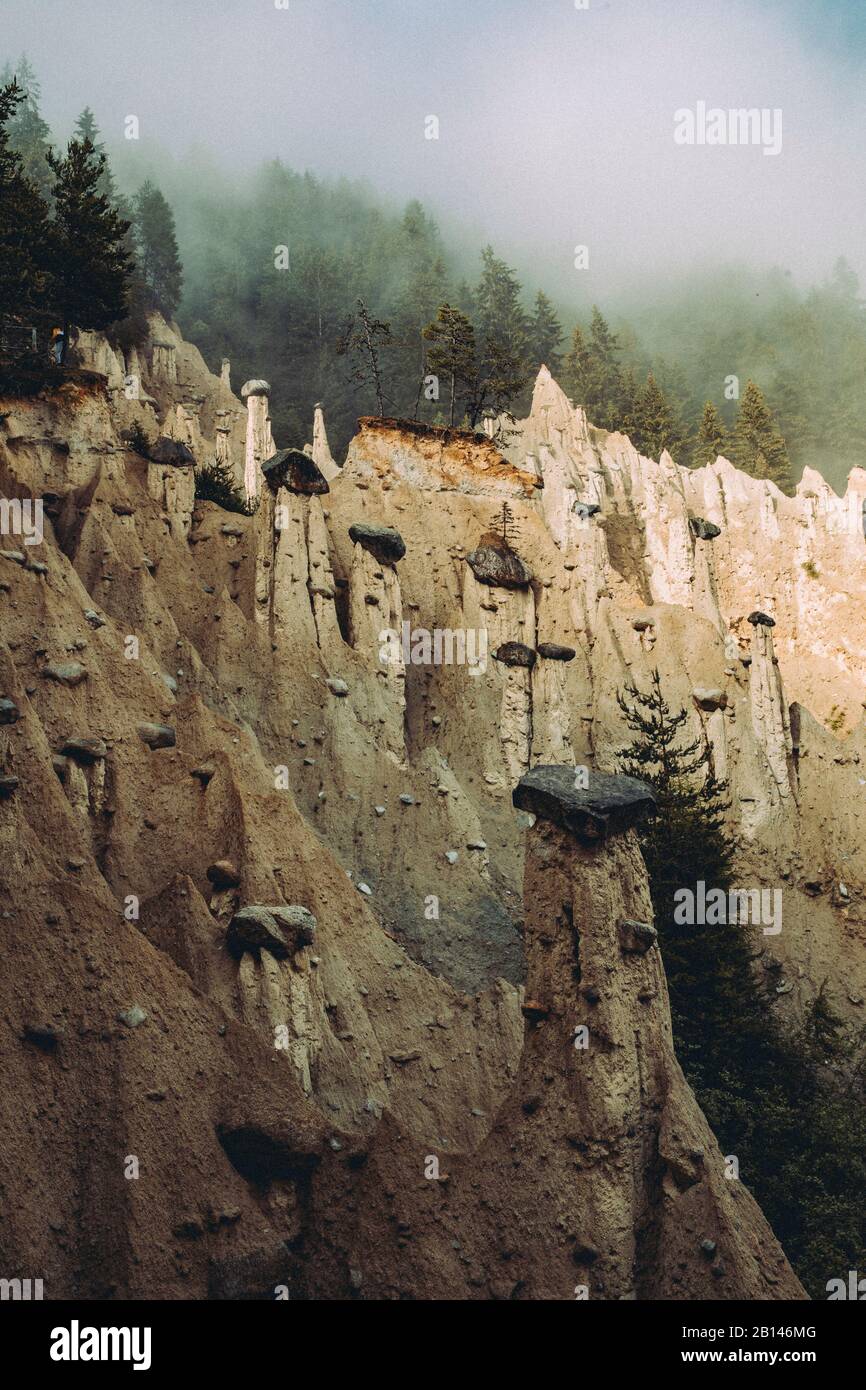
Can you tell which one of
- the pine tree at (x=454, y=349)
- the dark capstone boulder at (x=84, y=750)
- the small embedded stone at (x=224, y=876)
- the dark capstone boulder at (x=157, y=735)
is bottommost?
the small embedded stone at (x=224, y=876)

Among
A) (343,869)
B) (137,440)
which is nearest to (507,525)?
(137,440)

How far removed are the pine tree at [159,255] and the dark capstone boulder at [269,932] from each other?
58.0 m

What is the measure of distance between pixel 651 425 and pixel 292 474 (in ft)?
136

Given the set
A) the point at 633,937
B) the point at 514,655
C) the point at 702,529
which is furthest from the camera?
the point at 702,529

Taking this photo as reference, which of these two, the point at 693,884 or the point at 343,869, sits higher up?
the point at 693,884

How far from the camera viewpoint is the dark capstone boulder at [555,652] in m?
33.1

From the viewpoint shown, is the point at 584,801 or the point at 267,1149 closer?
the point at 267,1149

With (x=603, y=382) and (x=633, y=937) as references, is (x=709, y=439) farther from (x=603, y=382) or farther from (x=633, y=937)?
(x=633, y=937)

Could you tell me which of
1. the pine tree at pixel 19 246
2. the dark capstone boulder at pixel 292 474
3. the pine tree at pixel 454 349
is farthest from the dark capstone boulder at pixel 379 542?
the pine tree at pixel 454 349

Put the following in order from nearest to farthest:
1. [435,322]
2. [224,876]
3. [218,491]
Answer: [224,876] < [218,491] < [435,322]

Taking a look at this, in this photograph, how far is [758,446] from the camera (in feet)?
222

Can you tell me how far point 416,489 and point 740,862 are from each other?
14.4m

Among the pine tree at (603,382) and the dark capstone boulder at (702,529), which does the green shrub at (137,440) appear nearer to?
the dark capstone boulder at (702,529)
